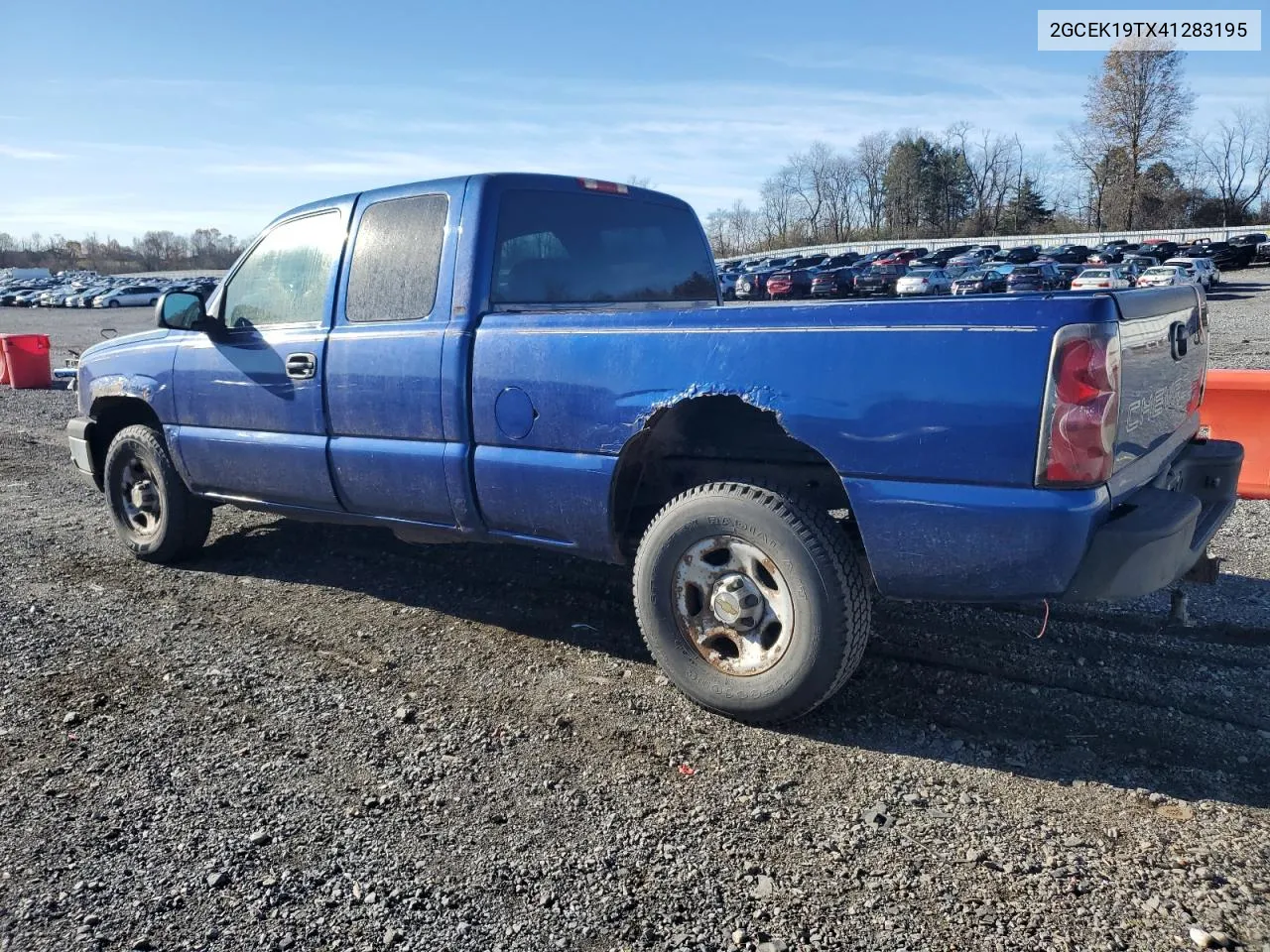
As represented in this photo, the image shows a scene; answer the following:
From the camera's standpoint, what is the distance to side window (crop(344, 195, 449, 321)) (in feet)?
14.4

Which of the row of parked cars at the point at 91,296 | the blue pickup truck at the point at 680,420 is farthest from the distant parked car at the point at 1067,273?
the row of parked cars at the point at 91,296

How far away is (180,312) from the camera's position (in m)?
5.21

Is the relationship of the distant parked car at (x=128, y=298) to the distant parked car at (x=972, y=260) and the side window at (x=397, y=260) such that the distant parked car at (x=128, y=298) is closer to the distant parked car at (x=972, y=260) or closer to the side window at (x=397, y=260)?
the distant parked car at (x=972, y=260)

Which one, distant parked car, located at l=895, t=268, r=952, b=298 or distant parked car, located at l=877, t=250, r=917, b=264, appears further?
distant parked car, located at l=877, t=250, r=917, b=264

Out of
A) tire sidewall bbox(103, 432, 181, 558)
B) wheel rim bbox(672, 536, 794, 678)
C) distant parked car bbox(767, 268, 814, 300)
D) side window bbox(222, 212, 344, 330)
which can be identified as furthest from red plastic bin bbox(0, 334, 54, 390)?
distant parked car bbox(767, 268, 814, 300)

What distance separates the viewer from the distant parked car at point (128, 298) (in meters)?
56.7

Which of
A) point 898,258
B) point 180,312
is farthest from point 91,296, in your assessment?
point 180,312

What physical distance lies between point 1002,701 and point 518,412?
2165mm

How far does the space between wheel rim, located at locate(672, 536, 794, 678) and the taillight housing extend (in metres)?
0.99

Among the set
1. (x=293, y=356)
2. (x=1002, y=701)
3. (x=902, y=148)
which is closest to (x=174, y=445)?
(x=293, y=356)

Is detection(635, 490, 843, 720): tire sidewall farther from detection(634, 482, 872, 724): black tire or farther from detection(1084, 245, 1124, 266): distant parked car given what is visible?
detection(1084, 245, 1124, 266): distant parked car

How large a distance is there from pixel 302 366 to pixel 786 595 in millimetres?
2656

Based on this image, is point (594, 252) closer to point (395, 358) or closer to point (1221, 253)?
point (395, 358)

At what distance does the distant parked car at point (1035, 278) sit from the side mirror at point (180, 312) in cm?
2819
